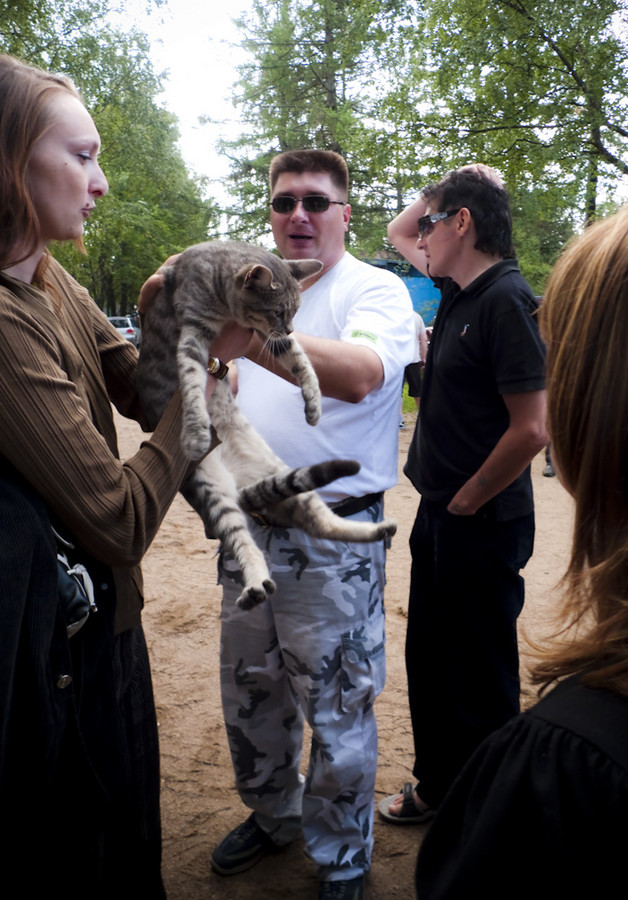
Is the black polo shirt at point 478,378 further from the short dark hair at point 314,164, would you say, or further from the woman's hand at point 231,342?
the woman's hand at point 231,342

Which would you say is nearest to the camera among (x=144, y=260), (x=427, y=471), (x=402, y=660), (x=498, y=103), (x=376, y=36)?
(x=427, y=471)

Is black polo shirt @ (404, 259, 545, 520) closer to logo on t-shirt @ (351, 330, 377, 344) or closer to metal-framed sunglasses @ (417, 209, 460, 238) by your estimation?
metal-framed sunglasses @ (417, 209, 460, 238)

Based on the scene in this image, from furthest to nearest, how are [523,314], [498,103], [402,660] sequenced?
1. [498,103]
2. [402,660]
3. [523,314]

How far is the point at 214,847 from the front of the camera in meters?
3.25

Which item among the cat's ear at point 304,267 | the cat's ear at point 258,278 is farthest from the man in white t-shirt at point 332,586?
the cat's ear at point 258,278

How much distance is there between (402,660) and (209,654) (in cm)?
155

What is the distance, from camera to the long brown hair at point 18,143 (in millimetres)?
1633

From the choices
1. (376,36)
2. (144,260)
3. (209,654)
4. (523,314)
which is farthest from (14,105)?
(144,260)

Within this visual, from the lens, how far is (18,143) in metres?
1.64

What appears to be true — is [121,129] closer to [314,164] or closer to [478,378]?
[314,164]

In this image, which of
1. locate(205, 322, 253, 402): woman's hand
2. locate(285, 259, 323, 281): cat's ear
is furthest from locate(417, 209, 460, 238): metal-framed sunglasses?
locate(205, 322, 253, 402): woman's hand

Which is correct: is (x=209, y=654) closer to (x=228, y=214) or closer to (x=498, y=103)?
(x=498, y=103)

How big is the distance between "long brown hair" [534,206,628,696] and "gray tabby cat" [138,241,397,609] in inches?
43.0

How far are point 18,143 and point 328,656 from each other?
211 centimetres
